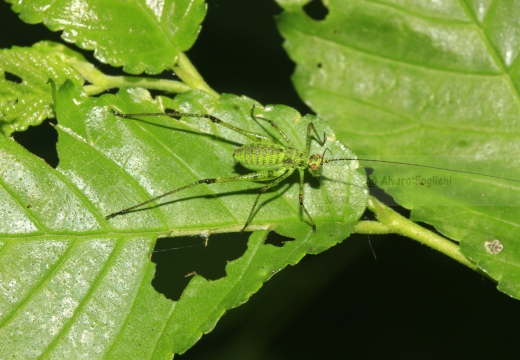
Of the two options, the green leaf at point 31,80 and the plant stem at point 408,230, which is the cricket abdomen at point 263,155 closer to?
the plant stem at point 408,230

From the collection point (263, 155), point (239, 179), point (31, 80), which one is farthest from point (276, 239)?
point (31, 80)

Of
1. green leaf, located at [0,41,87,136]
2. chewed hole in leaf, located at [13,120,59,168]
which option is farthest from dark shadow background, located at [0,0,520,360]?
green leaf, located at [0,41,87,136]

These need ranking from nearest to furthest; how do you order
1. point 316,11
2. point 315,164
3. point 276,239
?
point 276,239 → point 315,164 → point 316,11

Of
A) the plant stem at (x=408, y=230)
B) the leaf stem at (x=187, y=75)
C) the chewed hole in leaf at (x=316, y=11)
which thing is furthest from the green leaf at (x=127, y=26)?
the plant stem at (x=408, y=230)

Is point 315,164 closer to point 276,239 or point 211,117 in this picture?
point 276,239

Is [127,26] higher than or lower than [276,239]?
higher

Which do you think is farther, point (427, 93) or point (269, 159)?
point (269, 159)

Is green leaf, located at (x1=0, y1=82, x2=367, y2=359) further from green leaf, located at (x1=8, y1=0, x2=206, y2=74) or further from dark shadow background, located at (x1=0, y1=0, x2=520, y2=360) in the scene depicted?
dark shadow background, located at (x1=0, y1=0, x2=520, y2=360)

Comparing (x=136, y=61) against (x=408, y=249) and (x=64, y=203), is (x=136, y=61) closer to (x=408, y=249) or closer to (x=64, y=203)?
(x=64, y=203)
